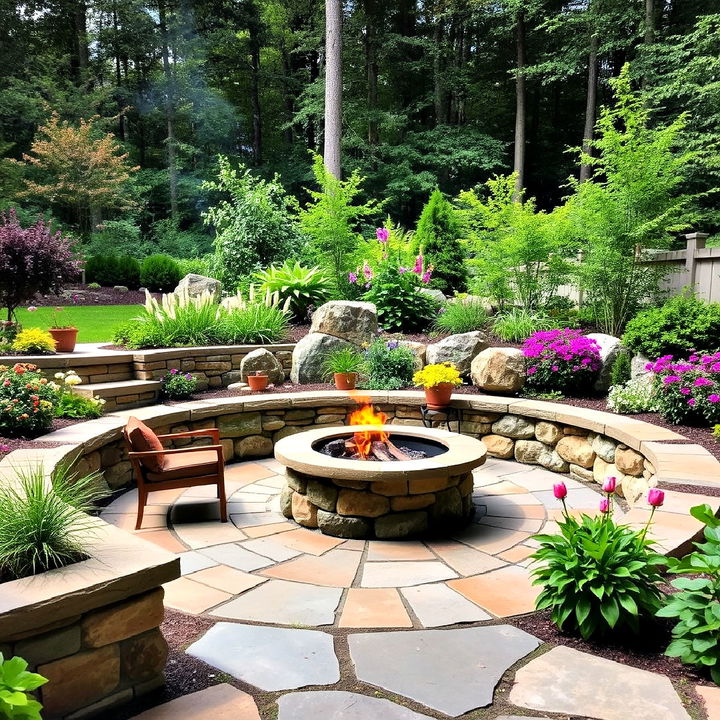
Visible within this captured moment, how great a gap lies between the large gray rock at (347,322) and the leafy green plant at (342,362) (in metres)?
0.20

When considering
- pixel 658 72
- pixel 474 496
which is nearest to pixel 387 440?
pixel 474 496

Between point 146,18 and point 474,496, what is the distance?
72.2 feet

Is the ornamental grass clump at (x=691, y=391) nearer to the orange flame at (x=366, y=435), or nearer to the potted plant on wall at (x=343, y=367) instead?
the orange flame at (x=366, y=435)

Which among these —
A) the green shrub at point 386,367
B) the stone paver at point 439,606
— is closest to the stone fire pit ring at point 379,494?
the stone paver at point 439,606

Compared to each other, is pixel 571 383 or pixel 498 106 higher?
pixel 498 106

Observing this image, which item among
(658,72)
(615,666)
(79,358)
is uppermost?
(658,72)

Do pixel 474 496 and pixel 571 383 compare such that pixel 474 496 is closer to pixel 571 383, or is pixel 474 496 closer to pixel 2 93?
pixel 571 383

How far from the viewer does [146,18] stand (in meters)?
20.1

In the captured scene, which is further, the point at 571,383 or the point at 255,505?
the point at 571,383

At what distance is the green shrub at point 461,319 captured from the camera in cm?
779

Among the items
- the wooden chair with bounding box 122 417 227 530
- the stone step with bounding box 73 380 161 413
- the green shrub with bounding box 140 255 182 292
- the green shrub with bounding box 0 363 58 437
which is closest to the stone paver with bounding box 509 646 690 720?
the wooden chair with bounding box 122 417 227 530

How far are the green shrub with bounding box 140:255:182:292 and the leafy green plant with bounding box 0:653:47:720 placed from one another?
45.1 ft

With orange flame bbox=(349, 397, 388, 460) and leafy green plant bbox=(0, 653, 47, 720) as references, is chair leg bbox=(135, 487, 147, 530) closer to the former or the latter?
orange flame bbox=(349, 397, 388, 460)

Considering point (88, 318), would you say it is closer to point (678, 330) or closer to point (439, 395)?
point (439, 395)
